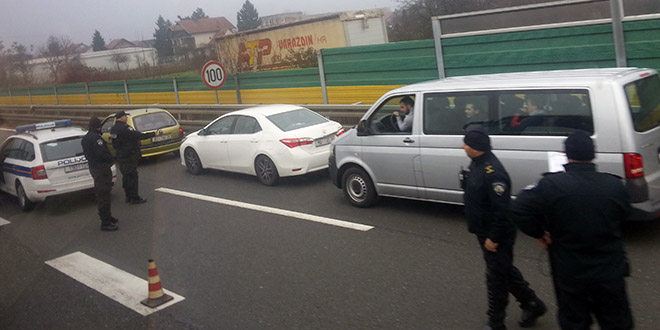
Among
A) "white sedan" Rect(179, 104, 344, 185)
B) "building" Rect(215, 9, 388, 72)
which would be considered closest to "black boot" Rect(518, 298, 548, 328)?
"white sedan" Rect(179, 104, 344, 185)

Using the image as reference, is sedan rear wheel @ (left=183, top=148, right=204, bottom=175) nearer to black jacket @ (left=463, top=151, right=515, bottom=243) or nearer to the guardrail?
the guardrail

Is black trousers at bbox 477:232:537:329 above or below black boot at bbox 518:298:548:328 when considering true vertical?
above

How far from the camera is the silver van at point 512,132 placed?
611 cm

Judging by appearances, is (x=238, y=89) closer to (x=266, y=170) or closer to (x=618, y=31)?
(x=266, y=170)

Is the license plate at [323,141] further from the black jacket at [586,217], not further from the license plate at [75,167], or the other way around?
the black jacket at [586,217]

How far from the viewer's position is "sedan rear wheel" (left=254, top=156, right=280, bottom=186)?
11000 mm

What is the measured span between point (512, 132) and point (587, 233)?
3559 mm

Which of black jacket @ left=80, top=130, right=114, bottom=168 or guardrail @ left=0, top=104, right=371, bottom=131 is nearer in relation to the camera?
black jacket @ left=80, top=130, right=114, bottom=168

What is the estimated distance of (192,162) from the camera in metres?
13.1

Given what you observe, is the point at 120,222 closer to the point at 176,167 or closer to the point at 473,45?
the point at 176,167

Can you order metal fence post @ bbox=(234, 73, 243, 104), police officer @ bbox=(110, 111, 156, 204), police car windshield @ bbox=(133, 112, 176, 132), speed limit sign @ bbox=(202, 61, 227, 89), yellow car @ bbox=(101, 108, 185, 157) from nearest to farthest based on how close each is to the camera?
police officer @ bbox=(110, 111, 156, 204) < yellow car @ bbox=(101, 108, 185, 157) < police car windshield @ bbox=(133, 112, 176, 132) < speed limit sign @ bbox=(202, 61, 227, 89) < metal fence post @ bbox=(234, 73, 243, 104)

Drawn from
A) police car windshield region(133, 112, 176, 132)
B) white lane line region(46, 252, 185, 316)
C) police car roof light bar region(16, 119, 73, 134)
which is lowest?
white lane line region(46, 252, 185, 316)

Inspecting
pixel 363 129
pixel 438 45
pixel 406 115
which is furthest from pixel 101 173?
pixel 438 45

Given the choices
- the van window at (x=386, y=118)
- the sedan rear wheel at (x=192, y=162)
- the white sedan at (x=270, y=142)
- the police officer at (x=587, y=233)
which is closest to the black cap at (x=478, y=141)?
the police officer at (x=587, y=233)
